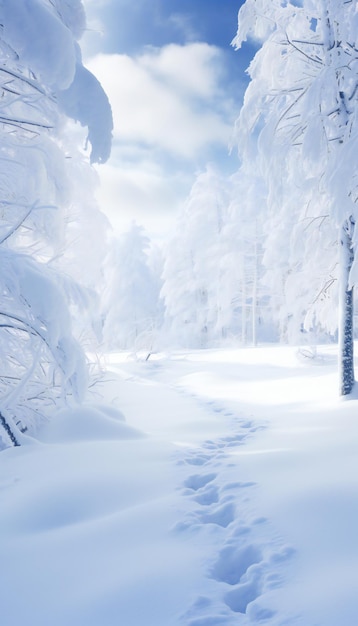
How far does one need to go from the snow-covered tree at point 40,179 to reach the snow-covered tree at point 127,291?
25.4 meters

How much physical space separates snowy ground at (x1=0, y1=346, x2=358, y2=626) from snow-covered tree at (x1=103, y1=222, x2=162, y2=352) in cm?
2609

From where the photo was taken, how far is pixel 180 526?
9.89ft

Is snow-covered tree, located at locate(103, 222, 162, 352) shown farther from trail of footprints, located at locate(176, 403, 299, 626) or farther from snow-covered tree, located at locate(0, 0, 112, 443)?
trail of footprints, located at locate(176, 403, 299, 626)

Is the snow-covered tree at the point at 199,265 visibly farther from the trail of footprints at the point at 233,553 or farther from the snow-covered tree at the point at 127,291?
the trail of footprints at the point at 233,553

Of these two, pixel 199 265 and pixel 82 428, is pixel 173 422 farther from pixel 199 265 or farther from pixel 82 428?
pixel 199 265

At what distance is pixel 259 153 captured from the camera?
7254 millimetres

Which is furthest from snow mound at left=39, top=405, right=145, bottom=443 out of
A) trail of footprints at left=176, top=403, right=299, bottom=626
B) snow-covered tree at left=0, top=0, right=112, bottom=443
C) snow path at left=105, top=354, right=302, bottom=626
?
trail of footprints at left=176, top=403, right=299, bottom=626

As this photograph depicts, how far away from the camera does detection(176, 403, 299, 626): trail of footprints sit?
2.10m

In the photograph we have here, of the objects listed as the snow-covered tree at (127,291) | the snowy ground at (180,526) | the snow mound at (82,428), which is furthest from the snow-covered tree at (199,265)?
the snowy ground at (180,526)

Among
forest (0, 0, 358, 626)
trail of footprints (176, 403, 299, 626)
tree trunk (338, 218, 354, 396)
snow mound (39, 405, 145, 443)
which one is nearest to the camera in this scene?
trail of footprints (176, 403, 299, 626)

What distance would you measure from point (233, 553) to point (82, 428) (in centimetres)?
355

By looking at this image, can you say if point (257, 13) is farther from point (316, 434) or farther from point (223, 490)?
point (223, 490)

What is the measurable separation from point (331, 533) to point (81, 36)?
17.8 ft

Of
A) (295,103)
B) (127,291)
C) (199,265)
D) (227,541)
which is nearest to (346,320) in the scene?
(295,103)
